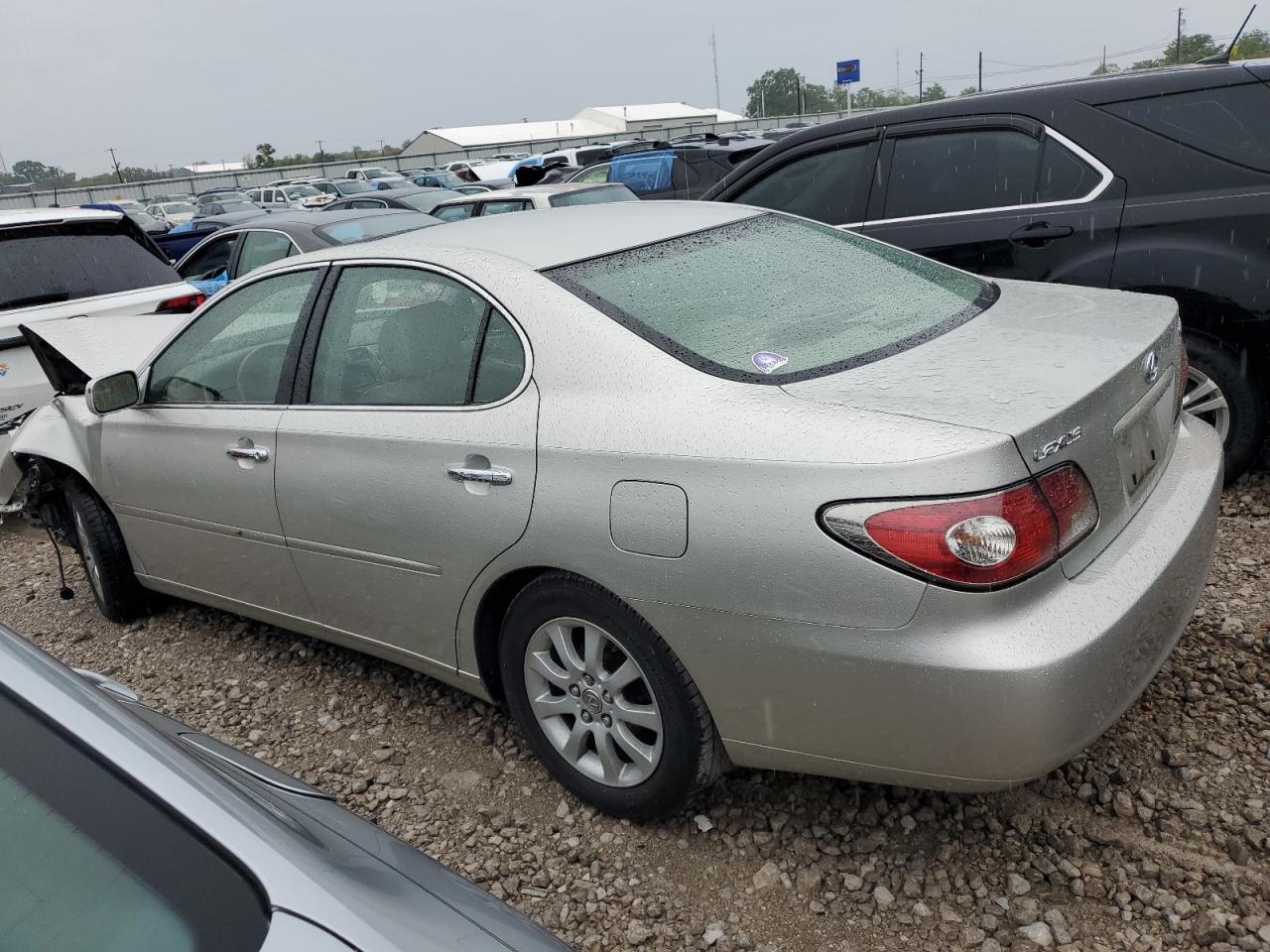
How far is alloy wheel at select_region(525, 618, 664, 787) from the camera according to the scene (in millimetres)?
2549

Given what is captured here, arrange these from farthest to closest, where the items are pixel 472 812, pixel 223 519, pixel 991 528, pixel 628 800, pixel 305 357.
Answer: pixel 223 519 < pixel 305 357 < pixel 472 812 < pixel 628 800 < pixel 991 528

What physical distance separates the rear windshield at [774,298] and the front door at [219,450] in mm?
1212

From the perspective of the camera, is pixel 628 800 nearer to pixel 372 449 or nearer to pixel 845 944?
pixel 845 944

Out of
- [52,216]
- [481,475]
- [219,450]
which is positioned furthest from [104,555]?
[52,216]

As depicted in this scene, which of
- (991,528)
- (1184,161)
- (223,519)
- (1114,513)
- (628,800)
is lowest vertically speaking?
(628,800)

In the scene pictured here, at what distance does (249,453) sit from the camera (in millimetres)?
3338

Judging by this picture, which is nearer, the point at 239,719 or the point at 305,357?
the point at 305,357

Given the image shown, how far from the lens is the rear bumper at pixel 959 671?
1.99m

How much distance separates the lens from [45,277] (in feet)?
19.6

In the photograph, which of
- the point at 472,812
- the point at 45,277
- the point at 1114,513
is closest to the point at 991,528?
the point at 1114,513

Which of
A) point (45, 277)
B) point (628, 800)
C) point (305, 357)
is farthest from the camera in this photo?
point (45, 277)

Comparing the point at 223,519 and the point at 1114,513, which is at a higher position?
the point at 1114,513

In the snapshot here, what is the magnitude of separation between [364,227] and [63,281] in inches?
94.3

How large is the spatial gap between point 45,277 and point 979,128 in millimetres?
5195
